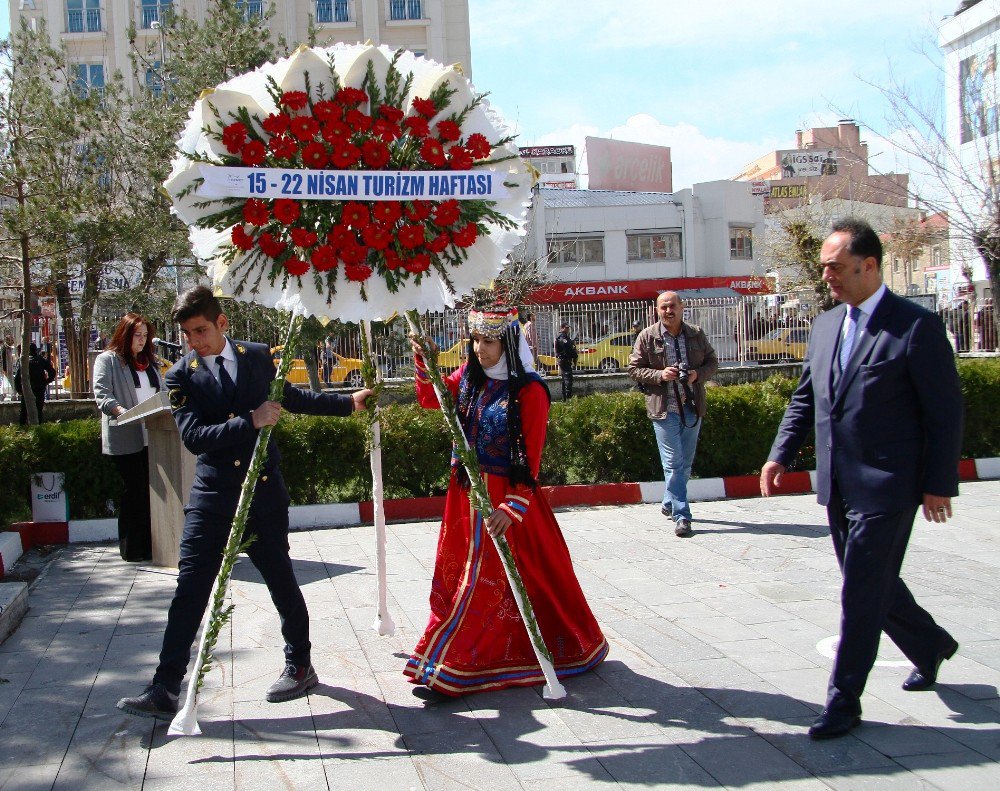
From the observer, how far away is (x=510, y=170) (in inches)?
175

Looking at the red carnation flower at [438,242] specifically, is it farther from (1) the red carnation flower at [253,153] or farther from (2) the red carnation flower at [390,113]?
(1) the red carnation flower at [253,153]

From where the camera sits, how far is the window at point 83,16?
147ft

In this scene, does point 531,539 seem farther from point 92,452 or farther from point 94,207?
point 94,207

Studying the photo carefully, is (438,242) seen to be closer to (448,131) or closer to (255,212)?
(448,131)

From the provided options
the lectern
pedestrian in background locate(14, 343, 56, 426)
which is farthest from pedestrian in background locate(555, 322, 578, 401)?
the lectern

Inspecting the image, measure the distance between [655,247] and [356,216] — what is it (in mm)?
42535

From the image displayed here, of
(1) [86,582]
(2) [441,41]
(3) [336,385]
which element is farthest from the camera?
(2) [441,41]

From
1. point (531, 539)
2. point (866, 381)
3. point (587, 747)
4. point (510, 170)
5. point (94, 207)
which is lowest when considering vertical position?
point (587, 747)

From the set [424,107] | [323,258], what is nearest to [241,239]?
[323,258]

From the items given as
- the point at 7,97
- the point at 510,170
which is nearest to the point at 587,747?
the point at 510,170

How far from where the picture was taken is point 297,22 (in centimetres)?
4641

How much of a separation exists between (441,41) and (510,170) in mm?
45476

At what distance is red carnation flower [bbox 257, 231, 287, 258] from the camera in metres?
4.19

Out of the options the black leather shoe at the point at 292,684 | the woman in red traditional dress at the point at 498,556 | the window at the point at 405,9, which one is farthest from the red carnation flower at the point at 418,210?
the window at the point at 405,9
